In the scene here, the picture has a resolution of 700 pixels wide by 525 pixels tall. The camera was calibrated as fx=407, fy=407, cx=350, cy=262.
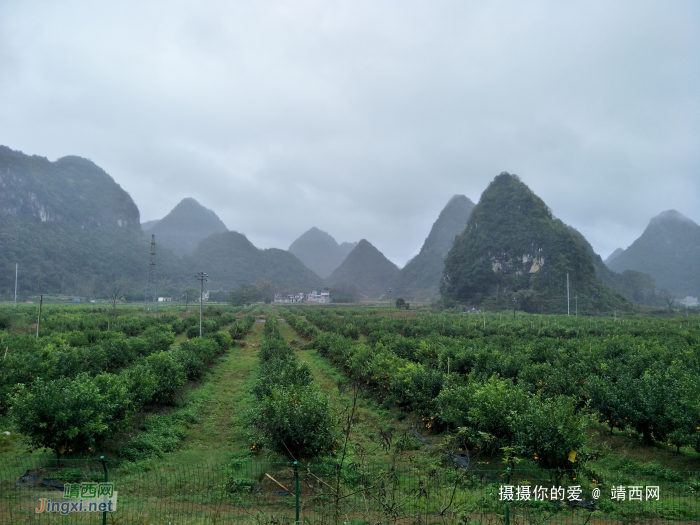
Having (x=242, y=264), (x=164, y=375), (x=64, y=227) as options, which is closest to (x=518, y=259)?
(x=164, y=375)

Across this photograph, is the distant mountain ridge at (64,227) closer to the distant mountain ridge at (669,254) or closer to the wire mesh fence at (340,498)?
the wire mesh fence at (340,498)

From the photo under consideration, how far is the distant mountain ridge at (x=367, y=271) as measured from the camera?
16193 centimetres

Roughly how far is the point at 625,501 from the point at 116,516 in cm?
A: 763

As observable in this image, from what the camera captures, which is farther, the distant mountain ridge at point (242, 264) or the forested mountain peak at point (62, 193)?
the distant mountain ridge at point (242, 264)

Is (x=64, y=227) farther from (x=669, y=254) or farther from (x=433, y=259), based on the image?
(x=669, y=254)

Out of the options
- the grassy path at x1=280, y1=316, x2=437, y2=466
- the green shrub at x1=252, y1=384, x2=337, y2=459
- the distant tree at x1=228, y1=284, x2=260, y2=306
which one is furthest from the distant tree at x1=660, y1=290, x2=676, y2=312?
the distant tree at x1=228, y1=284, x2=260, y2=306

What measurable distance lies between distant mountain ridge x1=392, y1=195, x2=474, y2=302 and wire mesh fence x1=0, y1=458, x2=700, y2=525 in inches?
4173

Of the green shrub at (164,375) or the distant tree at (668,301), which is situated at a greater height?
the distant tree at (668,301)

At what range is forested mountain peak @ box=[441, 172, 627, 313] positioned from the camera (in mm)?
71312

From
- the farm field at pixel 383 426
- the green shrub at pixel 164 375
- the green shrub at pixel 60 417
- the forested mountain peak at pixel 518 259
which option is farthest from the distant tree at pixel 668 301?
the green shrub at pixel 60 417

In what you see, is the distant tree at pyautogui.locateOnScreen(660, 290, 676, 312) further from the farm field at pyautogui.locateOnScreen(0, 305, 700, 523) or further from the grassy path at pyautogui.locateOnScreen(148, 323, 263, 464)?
the grassy path at pyautogui.locateOnScreen(148, 323, 263, 464)

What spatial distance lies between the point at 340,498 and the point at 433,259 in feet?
467

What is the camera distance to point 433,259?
5674 inches

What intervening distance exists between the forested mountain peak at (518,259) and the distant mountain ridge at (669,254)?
51.4 meters
